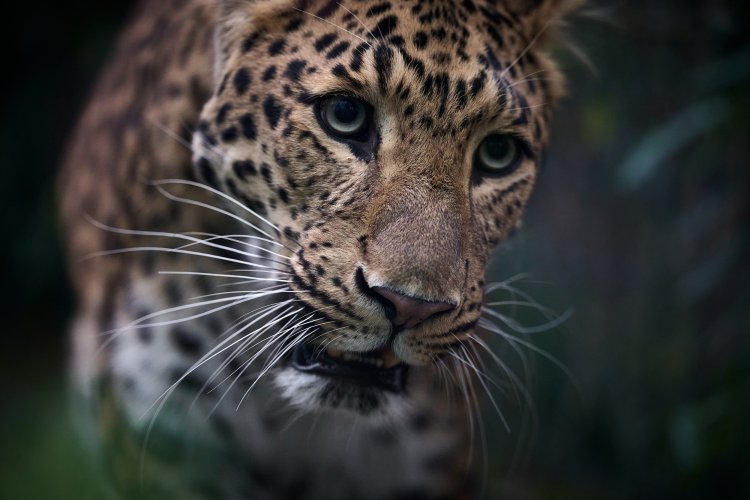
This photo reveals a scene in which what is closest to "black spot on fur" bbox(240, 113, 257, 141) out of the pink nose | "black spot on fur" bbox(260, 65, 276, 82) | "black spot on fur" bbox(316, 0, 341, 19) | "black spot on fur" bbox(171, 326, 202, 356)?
"black spot on fur" bbox(260, 65, 276, 82)

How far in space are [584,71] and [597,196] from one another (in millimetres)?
1049

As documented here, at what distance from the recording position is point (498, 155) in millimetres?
2361

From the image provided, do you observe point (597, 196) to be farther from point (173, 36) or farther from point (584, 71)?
point (173, 36)

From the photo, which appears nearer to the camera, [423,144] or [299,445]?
[423,144]

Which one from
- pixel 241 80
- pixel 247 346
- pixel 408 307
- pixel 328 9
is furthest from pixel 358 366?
pixel 328 9

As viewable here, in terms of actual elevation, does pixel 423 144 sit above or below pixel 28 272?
above

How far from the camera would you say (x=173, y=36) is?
9.51 feet

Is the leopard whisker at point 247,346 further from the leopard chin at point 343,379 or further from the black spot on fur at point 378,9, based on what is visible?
the black spot on fur at point 378,9

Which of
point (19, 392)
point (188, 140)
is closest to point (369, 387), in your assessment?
point (188, 140)

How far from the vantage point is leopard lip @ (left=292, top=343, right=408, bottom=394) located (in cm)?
218

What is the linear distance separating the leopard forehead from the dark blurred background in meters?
1.38

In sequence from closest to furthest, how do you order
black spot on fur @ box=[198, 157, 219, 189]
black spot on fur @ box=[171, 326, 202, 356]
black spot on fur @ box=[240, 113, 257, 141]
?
black spot on fur @ box=[240, 113, 257, 141] < black spot on fur @ box=[198, 157, 219, 189] < black spot on fur @ box=[171, 326, 202, 356]

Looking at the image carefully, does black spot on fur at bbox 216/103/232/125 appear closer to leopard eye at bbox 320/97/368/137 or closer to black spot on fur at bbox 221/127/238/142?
black spot on fur at bbox 221/127/238/142

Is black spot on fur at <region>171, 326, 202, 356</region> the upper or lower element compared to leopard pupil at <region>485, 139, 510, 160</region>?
lower
